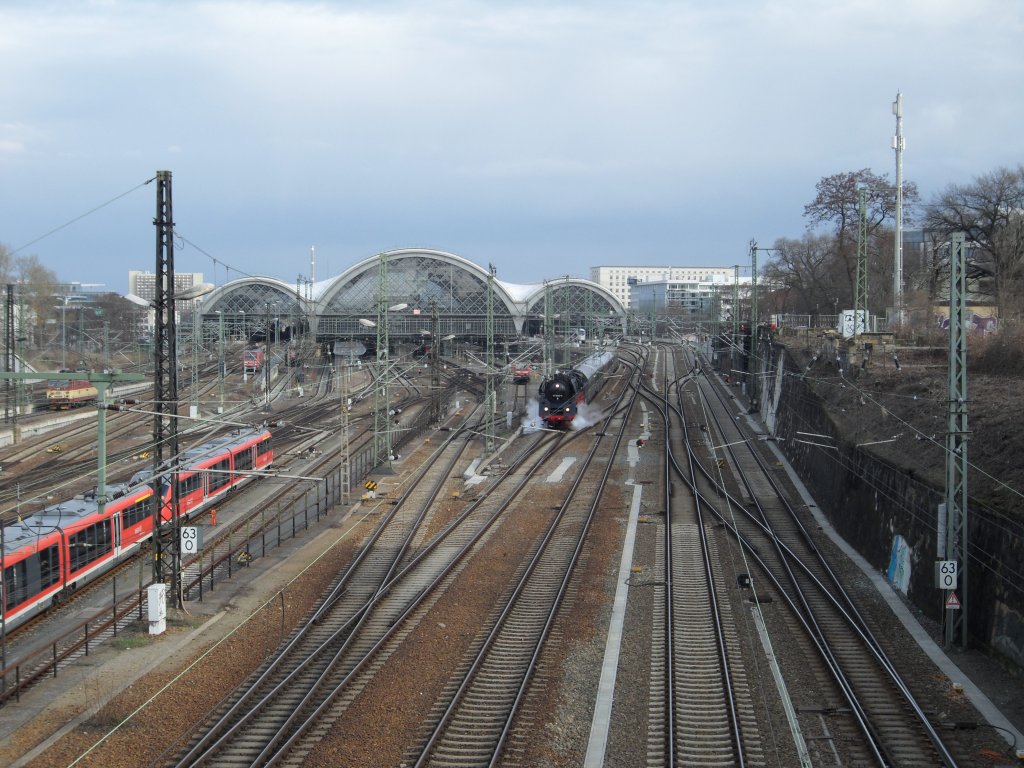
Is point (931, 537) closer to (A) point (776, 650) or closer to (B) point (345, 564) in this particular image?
(A) point (776, 650)

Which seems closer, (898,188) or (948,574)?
(948,574)

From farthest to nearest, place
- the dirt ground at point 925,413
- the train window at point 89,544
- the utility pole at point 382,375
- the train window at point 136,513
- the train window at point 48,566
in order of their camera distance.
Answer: the utility pole at point 382,375 → the train window at point 136,513 → the train window at point 89,544 → the dirt ground at point 925,413 → the train window at point 48,566

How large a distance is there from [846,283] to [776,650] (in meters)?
49.0

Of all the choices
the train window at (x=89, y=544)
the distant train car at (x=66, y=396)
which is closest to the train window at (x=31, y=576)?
the train window at (x=89, y=544)

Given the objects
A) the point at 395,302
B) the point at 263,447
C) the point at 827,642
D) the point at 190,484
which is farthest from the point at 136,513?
the point at 395,302

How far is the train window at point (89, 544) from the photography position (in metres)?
16.6

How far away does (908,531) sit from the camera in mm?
17266

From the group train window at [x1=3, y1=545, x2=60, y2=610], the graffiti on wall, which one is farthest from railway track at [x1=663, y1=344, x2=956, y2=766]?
train window at [x1=3, y1=545, x2=60, y2=610]

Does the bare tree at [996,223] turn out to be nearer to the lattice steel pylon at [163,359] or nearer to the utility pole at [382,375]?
the utility pole at [382,375]

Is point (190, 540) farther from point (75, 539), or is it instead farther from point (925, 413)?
point (925, 413)

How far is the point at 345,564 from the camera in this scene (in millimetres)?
19234

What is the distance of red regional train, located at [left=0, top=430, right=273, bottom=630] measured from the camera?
14.7 metres

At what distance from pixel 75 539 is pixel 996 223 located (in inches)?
1469

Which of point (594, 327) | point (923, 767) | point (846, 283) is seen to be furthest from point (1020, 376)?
point (594, 327)
